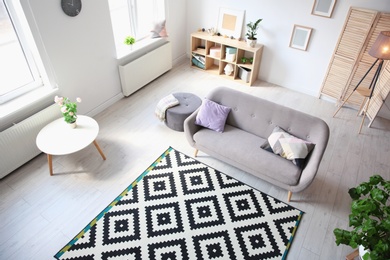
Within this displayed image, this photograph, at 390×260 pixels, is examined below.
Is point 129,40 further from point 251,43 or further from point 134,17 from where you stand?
point 251,43

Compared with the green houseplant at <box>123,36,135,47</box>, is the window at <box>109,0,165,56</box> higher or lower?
higher

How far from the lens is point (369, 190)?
181 cm

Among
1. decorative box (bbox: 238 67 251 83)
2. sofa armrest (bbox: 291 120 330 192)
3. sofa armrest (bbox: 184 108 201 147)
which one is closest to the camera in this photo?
sofa armrest (bbox: 291 120 330 192)

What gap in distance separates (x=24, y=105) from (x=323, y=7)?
4.17m

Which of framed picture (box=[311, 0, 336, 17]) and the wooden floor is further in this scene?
framed picture (box=[311, 0, 336, 17])

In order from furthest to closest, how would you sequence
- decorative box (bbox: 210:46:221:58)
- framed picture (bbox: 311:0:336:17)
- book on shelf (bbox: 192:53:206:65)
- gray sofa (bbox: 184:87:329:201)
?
1. book on shelf (bbox: 192:53:206:65)
2. decorative box (bbox: 210:46:221:58)
3. framed picture (bbox: 311:0:336:17)
4. gray sofa (bbox: 184:87:329:201)

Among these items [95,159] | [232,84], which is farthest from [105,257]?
[232,84]

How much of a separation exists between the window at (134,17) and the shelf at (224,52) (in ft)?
2.58

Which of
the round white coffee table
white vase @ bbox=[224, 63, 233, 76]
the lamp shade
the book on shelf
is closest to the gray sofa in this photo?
the round white coffee table

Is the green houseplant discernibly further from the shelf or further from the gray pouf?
the shelf

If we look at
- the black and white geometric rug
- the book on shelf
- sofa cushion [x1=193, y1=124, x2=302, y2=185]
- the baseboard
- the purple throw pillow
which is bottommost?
the black and white geometric rug

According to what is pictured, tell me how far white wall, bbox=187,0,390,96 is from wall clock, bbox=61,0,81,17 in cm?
242

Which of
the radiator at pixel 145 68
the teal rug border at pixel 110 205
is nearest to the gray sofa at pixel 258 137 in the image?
the teal rug border at pixel 110 205

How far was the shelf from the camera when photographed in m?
4.57
